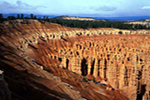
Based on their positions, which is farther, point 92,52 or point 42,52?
point 42,52

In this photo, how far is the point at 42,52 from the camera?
1834 inches

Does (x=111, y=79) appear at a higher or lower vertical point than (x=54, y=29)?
lower

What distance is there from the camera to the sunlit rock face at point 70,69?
18625 mm

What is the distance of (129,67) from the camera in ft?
88.8

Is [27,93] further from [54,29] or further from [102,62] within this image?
[54,29]

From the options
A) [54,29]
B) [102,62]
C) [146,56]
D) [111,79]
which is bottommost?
[111,79]

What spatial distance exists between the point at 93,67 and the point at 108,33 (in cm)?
5253

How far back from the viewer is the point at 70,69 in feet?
117

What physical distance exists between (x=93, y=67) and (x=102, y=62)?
2892 millimetres

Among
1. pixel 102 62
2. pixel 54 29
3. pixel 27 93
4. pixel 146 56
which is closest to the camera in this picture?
pixel 27 93

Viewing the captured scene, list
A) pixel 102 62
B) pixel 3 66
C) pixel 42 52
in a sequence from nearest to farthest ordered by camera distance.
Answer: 1. pixel 3 66
2. pixel 102 62
3. pixel 42 52

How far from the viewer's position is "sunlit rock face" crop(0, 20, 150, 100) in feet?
61.1

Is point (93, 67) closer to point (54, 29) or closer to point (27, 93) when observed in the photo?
point (27, 93)

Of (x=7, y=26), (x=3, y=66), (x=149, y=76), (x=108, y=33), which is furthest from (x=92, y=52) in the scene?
(x=108, y=33)
